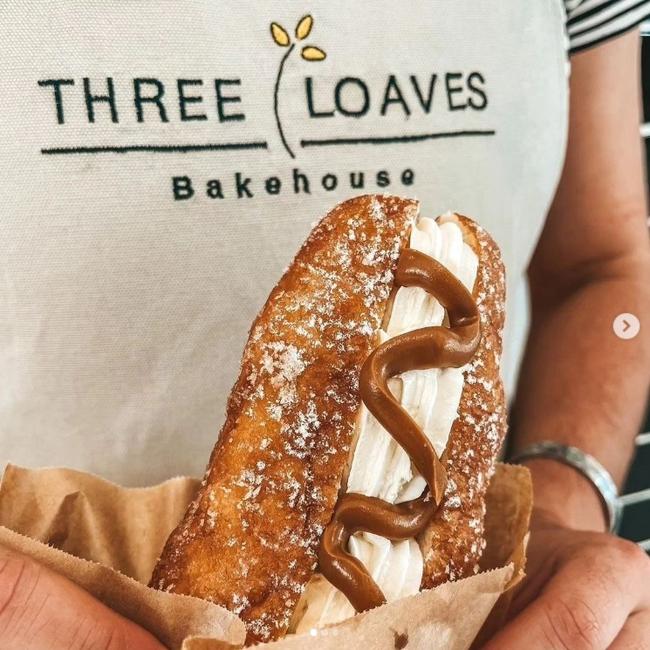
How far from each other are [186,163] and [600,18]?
1.07 m

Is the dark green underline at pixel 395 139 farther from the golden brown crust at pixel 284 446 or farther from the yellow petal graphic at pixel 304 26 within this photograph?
the golden brown crust at pixel 284 446

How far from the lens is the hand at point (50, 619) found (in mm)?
693

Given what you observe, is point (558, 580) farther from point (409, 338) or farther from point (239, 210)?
point (239, 210)

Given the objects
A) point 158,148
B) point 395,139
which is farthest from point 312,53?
point 158,148

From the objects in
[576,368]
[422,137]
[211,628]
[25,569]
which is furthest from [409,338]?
[576,368]

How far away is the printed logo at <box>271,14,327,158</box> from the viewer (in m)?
1.18

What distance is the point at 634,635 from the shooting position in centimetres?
99

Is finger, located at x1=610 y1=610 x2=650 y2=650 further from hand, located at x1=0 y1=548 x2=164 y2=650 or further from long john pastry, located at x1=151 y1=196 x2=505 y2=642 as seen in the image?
hand, located at x1=0 y1=548 x2=164 y2=650

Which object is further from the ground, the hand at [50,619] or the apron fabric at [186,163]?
the apron fabric at [186,163]

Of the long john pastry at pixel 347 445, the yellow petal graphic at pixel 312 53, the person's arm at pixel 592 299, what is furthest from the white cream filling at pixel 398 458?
the person's arm at pixel 592 299

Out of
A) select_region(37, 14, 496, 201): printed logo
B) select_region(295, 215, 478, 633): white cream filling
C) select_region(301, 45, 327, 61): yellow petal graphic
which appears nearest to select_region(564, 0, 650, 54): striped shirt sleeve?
select_region(37, 14, 496, 201): printed logo

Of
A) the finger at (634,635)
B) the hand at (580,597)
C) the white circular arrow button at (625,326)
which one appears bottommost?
the finger at (634,635)

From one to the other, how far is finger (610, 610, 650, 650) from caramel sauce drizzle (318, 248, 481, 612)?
0.40 m

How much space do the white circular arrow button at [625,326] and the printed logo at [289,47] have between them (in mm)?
1082
